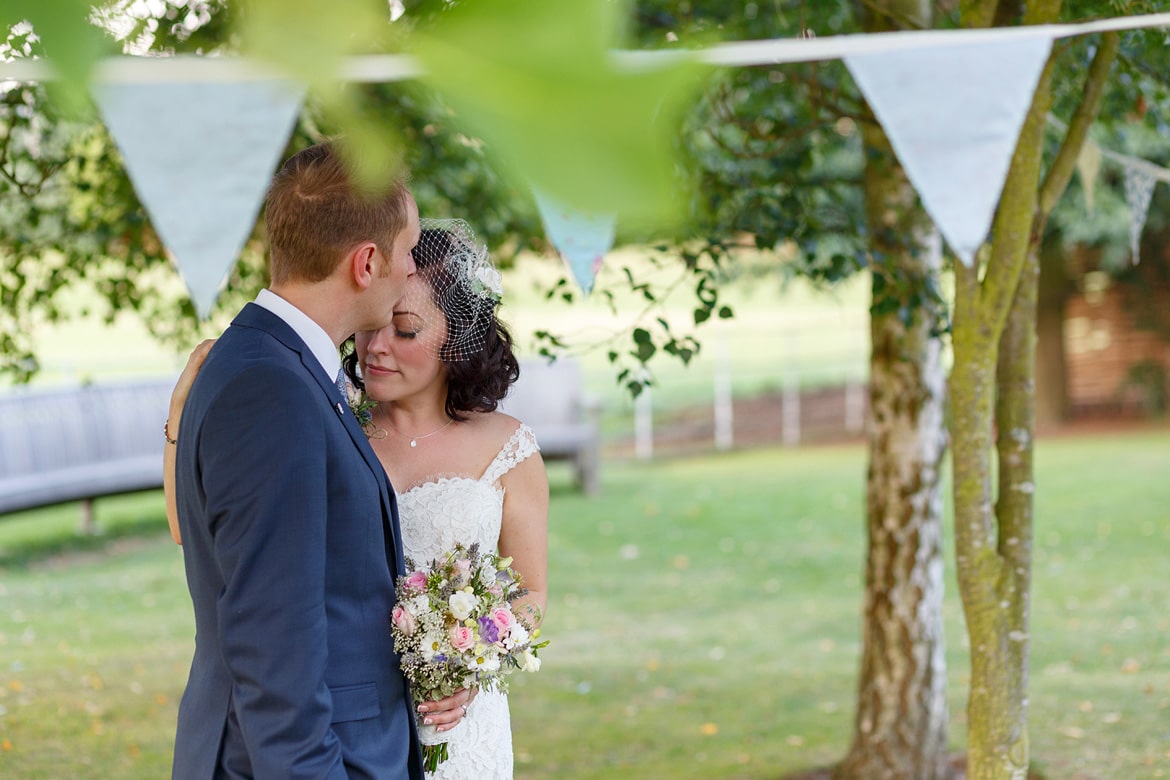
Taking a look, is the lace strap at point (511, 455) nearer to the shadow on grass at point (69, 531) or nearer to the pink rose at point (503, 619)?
the pink rose at point (503, 619)

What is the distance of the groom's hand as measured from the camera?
2264 mm

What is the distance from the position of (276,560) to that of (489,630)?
0.64 m

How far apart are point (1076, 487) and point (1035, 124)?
963cm

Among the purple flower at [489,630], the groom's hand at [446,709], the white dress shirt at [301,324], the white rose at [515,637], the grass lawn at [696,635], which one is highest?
the white dress shirt at [301,324]

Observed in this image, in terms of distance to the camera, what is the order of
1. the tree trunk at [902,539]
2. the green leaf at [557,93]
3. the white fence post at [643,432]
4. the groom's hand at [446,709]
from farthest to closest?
1. the white fence post at [643,432]
2. the tree trunk at [902,539]
3. the groom's hand at [446,709]
4. the green leaf at [557,93]

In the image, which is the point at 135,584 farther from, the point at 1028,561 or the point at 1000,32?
the point at 1000,32

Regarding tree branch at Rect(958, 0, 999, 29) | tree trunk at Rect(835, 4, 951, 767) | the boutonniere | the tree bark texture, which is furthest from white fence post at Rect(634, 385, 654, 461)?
the boutonniere

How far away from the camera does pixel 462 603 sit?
2.21m

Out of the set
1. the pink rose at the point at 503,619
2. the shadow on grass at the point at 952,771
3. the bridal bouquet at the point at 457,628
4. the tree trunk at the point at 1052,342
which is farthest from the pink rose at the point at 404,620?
the tree trunk at the point at 1052,342

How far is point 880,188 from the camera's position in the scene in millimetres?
4477

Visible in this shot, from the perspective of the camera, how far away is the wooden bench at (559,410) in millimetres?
11797

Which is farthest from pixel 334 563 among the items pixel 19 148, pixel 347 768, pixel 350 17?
pixel 19 148

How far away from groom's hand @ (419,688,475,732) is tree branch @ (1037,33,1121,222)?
206 cm

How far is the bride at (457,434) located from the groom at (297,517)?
1.50ft
